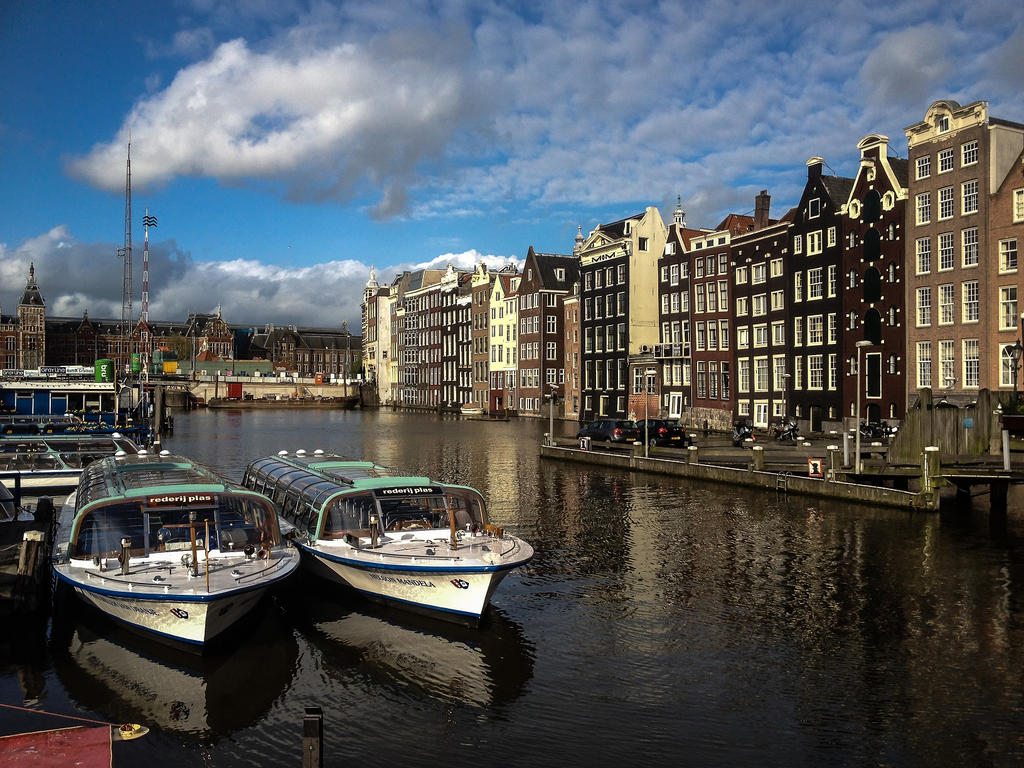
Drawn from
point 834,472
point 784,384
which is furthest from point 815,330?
point 834,472

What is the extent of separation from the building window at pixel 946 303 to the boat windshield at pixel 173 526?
52501 millimetres

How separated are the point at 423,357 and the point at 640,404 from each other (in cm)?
7276

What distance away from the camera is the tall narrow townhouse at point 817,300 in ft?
224

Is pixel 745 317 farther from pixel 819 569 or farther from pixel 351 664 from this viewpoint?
pixel 351 664

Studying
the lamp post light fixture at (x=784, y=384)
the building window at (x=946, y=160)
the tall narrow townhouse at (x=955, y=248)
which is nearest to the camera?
the tall narrow townhouse at (x=955, y=248)

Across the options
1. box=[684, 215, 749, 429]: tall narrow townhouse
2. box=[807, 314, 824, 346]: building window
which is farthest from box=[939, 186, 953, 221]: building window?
box=[684, 215, 749, 429]: tall narrow townhouse

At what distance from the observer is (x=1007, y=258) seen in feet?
183

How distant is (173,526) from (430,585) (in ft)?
18.6

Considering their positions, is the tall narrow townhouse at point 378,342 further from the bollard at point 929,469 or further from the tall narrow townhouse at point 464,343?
the bollard at point 929,469

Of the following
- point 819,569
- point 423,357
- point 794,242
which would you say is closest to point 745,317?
point 794,242

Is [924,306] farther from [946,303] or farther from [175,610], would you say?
[175,610]

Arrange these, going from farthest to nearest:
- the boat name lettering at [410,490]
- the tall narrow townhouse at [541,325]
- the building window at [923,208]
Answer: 1. the tall narrow townhouse at [541,325]
2. the building window at [923,208]
3. the boat name lettering at [410,490]

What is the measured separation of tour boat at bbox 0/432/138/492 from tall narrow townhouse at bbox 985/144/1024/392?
5256cm

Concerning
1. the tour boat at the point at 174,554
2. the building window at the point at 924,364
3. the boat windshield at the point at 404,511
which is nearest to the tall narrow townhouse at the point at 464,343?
the building window at the point at 924,364
